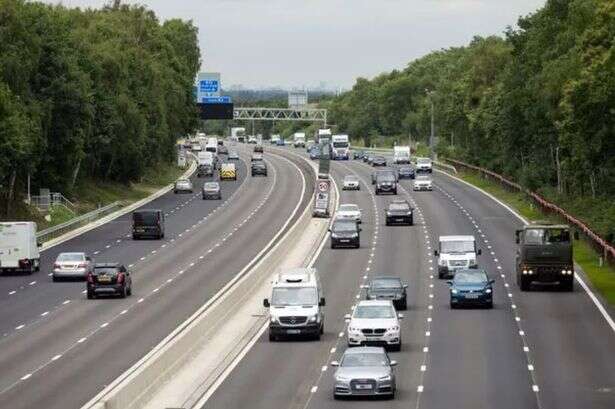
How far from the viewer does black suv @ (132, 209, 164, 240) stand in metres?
101

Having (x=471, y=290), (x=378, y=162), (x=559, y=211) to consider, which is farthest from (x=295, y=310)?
(x=378, y=162)

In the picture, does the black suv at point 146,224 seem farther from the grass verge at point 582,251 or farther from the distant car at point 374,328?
the distant car at point 374,328

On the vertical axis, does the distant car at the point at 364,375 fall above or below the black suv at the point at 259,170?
above

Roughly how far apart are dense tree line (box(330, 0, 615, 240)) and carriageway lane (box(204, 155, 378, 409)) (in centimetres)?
1368

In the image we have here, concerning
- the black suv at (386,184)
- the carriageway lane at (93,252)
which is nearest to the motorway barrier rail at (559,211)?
the black suv at (386,184)

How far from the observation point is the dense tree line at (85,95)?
108 meters

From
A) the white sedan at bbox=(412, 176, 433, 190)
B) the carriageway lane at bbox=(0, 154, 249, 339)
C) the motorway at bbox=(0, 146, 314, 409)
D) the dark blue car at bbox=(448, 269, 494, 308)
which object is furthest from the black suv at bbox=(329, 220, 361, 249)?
the white sedan at bbox=(412, 176, 433, 190)

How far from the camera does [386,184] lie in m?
136

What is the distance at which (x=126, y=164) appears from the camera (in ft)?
483

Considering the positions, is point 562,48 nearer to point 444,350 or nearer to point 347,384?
point 444,350

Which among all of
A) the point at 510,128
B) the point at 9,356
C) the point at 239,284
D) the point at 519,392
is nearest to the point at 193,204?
the point at 510,128

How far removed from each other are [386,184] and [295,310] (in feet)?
266

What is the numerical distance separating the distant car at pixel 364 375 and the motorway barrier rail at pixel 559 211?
39036 mm

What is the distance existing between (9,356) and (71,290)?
856 inches
